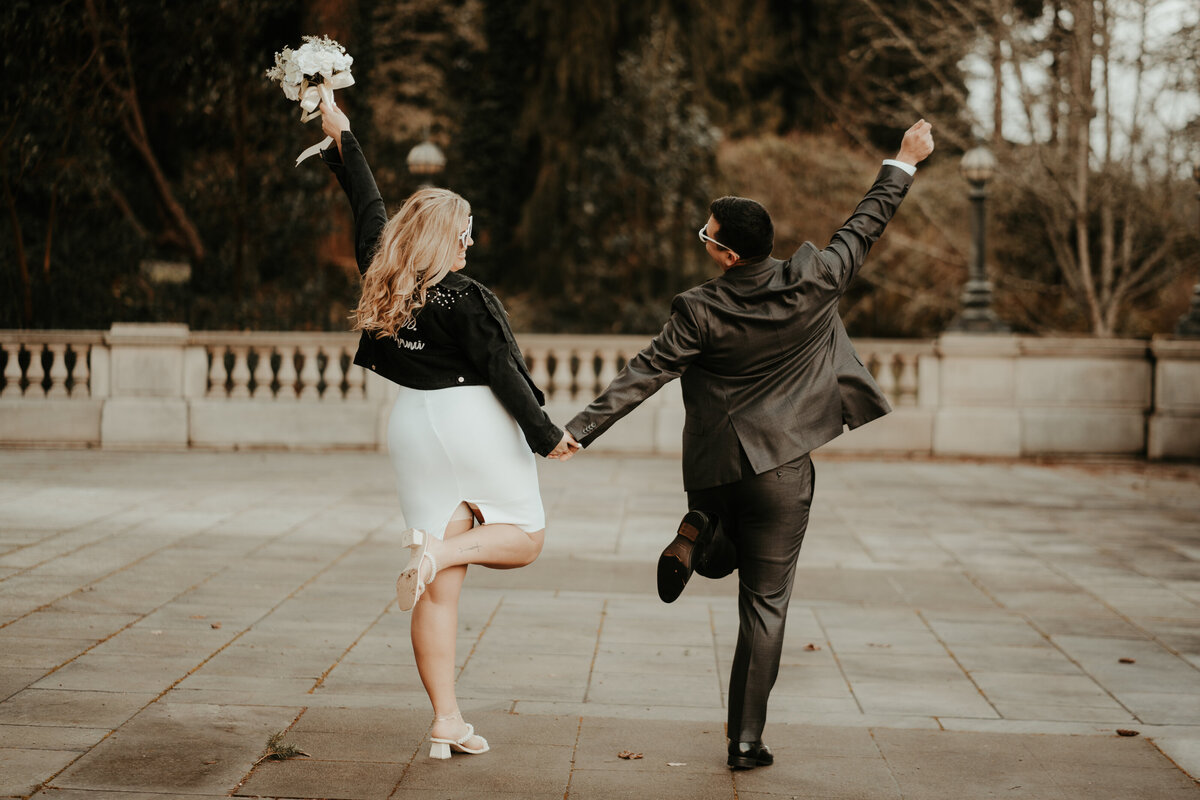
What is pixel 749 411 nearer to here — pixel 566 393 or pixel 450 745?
pixel 450 745

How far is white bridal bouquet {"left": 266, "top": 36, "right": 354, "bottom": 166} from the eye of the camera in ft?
15.1

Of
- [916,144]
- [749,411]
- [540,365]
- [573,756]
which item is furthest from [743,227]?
[540,365]

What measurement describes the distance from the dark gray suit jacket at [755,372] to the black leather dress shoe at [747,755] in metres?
0.85

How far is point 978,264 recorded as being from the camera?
14.8 metres

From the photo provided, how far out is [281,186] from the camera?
18.6 meters

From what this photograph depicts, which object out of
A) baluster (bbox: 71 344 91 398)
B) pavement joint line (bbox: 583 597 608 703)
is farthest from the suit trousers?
baluster (bbox: 71 344 91 398)

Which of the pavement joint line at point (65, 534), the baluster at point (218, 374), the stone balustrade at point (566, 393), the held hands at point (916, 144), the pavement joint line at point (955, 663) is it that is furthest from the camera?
the baluster at point (218, 374)

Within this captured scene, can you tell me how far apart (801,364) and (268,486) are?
7487 millimetres

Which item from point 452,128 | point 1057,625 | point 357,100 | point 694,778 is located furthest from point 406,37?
point 694,778

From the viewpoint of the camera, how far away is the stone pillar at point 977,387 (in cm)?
1427

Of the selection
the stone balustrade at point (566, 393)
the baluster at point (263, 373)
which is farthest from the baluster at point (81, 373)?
the baluster at point (263, 373)

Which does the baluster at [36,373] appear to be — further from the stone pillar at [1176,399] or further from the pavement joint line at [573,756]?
the stone pillar at [1176,399]

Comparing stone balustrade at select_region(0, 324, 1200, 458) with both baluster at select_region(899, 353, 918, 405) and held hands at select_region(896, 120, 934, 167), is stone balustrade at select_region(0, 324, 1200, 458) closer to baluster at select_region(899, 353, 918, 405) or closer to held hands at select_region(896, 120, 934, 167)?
baluster at select_region(899, 353, 918, 405)

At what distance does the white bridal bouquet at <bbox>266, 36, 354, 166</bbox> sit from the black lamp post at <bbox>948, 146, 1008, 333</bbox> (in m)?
11.1
